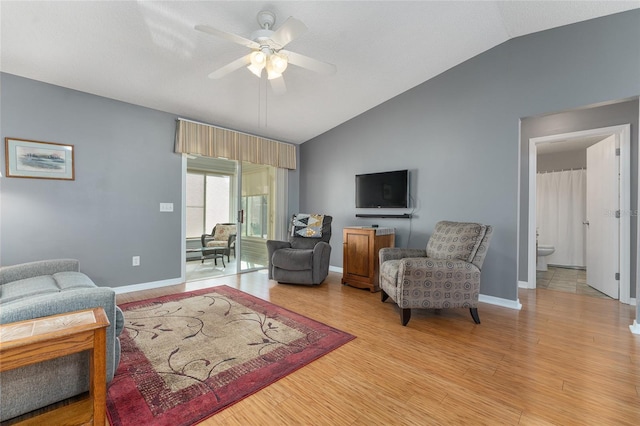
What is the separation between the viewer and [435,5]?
8.03 feet

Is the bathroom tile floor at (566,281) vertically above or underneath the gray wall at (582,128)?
underneath

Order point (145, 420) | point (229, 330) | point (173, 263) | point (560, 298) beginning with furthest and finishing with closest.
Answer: point (173, 263) → point (560, 298) → point (229, 330) → point (145, 420)

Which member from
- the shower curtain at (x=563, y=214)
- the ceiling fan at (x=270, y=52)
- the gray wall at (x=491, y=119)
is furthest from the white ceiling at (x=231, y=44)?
the shower curtain at (x=563, y=214)

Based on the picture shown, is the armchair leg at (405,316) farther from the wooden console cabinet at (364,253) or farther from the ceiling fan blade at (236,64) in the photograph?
the ceiling fan blade at (236,64)

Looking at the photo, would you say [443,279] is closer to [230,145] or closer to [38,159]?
[230,145]

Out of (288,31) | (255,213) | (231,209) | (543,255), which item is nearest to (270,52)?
(288,31)

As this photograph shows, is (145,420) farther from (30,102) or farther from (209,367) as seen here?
(30,102)

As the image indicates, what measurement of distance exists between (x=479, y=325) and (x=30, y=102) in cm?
510

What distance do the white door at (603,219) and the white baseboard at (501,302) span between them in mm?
1409

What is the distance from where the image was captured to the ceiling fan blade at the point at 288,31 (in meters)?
1.80

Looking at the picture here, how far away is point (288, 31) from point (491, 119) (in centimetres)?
259

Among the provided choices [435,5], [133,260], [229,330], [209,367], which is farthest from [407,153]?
[133,260]

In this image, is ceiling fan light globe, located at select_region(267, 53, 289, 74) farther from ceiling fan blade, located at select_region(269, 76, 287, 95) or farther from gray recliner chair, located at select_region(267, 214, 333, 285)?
gray recliner chair, located at select_region(267, 214, 333, 285)

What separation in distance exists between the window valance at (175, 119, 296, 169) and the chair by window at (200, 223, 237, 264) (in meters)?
1.17
